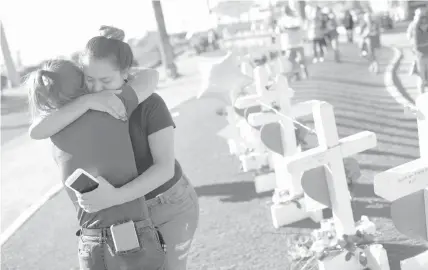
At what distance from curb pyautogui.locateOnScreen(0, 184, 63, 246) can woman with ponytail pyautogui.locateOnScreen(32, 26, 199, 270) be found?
3993mm

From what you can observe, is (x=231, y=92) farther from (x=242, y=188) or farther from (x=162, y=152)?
(x=162, y=152)

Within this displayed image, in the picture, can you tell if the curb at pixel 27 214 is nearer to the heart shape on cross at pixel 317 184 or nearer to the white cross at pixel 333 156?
the heart shape on cross at pixel 317 184

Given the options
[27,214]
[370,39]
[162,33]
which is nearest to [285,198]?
[27,214]

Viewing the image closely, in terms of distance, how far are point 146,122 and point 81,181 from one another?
0.40m

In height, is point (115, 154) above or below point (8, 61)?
above

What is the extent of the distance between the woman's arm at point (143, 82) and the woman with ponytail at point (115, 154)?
1.1 inches

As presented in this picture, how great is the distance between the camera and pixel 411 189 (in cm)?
315

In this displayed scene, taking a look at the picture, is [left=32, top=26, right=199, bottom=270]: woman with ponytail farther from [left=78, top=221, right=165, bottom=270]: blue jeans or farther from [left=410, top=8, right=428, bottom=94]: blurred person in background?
[left=410, top=8, right=428, bottom=94]: blurred person in background

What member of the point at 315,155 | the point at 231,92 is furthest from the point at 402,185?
the point at 231,92

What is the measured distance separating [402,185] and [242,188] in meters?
3.53

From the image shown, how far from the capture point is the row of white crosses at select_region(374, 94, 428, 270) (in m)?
3.06

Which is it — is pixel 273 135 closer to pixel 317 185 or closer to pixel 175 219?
pixel 317 185

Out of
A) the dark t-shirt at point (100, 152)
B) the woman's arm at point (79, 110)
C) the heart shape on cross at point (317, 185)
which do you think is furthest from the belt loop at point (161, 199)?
the heart shape on cross at point (317, 185)

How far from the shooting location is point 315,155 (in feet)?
12.6
